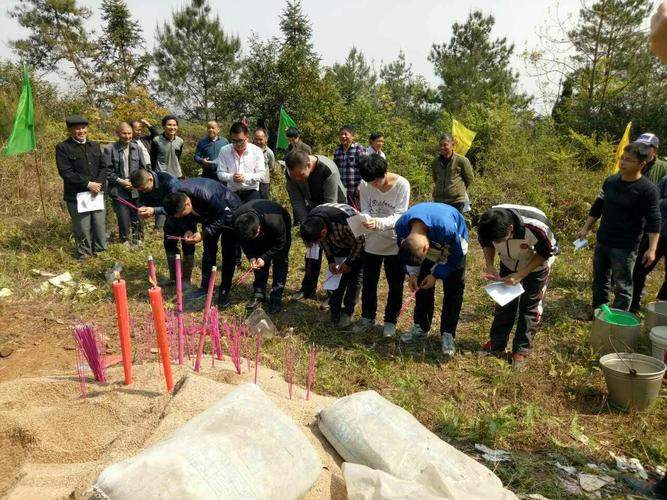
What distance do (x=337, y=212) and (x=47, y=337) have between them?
275cm

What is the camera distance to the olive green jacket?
5.96 metres

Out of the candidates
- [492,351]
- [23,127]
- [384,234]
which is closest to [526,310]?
[492,351]

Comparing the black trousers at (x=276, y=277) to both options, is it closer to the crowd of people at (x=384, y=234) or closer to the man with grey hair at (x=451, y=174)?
the crowd of people at (x=384, y=234)

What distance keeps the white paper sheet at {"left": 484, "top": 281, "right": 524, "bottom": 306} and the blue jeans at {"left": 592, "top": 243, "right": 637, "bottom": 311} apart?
3.66 ft

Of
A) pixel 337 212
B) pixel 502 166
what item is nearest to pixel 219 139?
pixel 337 212

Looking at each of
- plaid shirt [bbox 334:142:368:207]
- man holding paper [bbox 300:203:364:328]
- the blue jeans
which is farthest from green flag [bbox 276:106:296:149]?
the blue jeans

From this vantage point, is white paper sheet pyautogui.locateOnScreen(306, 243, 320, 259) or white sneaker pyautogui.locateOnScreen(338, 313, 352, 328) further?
white paper sheet pyautogui.locateOnScreen(306, 243, 320, 259)

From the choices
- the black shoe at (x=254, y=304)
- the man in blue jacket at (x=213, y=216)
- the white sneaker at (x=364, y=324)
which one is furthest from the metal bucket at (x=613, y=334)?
the man in blue jacket at (x=213, y=216)

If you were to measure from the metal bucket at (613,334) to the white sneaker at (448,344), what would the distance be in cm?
114

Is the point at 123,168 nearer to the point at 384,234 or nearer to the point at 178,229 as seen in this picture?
the point at 178,229

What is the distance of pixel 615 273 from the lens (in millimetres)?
3936

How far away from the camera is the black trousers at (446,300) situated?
3719 mm

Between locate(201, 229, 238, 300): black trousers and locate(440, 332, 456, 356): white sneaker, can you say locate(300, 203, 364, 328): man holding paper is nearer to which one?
locate(440, 332, 456, 356): white sneaker

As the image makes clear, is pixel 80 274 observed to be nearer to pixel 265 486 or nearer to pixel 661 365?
pixel 265 486
